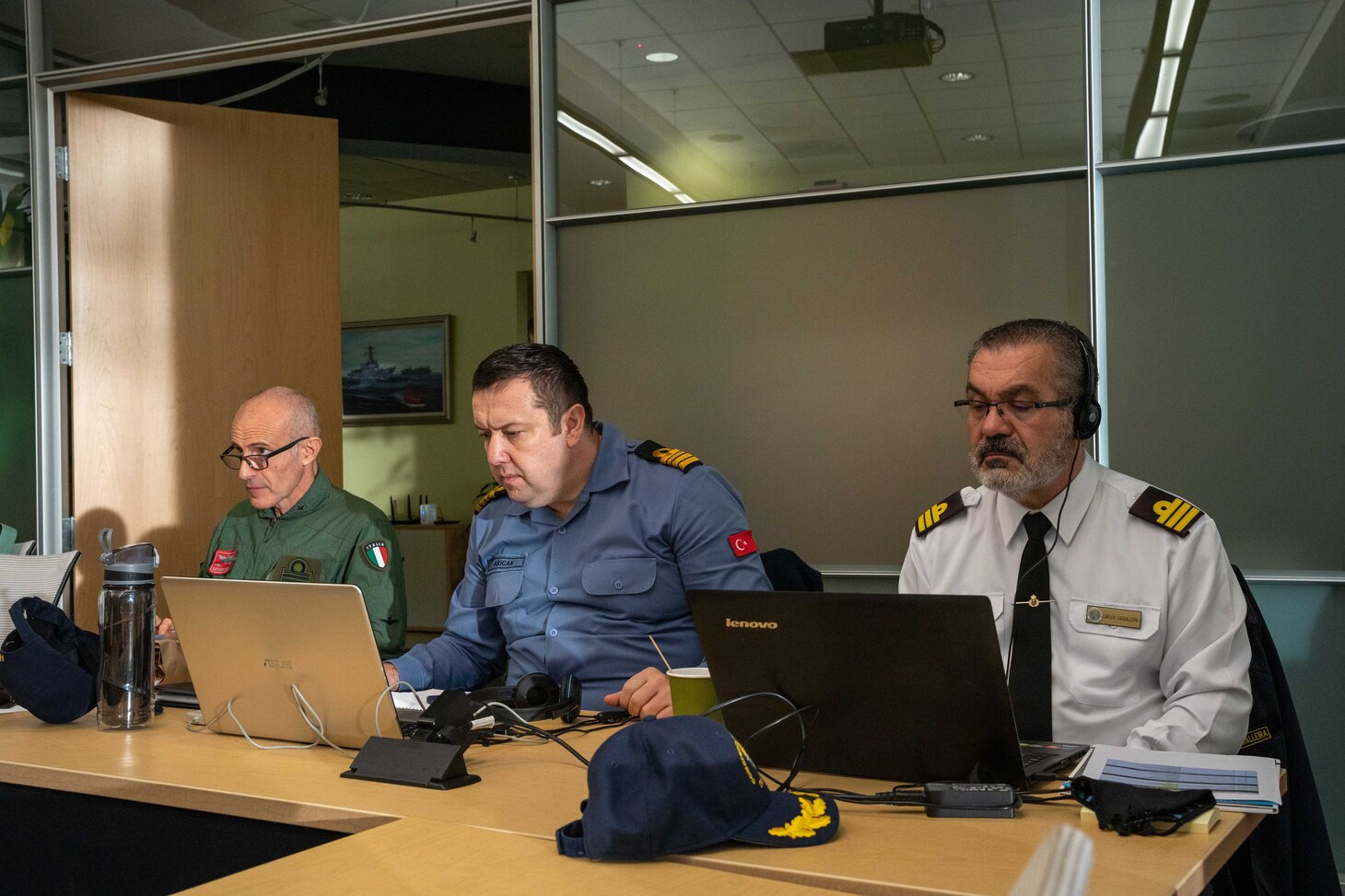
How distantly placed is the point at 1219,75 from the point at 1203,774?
2.22 metres

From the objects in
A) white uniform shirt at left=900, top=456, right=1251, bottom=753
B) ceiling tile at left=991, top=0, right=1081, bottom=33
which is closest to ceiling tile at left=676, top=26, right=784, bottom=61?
ceiling tile at left=991, top=0, right=1081, bottom=33

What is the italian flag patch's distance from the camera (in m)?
3.14

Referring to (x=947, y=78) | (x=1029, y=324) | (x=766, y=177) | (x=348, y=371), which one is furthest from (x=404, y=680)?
(x=348, y=371)

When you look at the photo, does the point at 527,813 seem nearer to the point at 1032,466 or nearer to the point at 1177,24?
the point at 1032,466

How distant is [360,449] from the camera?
32.1 feet

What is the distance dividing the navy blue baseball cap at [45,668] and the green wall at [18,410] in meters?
2.31

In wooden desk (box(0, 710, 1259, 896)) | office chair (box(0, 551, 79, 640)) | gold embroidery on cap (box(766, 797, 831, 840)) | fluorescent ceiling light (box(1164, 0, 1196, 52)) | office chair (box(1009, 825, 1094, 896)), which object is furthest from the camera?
fluorescent ceiling light (box(1164, 0, 1196, 52))

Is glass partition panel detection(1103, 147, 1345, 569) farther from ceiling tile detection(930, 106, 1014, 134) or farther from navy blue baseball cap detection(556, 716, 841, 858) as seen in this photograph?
navy blue baseball cap detection(556, 716, 841, 858)

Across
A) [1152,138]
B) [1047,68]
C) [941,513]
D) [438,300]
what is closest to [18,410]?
[941,513]

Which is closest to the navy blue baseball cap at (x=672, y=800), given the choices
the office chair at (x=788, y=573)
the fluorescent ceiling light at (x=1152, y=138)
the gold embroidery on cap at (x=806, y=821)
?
the gold embroidery on cap at (x=806, y=821)

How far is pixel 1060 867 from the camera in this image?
0.64 metres

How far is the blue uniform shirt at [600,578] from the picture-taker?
2496mm

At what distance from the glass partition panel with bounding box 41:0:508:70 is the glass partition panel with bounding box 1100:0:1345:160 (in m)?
1.92

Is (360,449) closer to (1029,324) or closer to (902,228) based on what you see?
(902,228)
